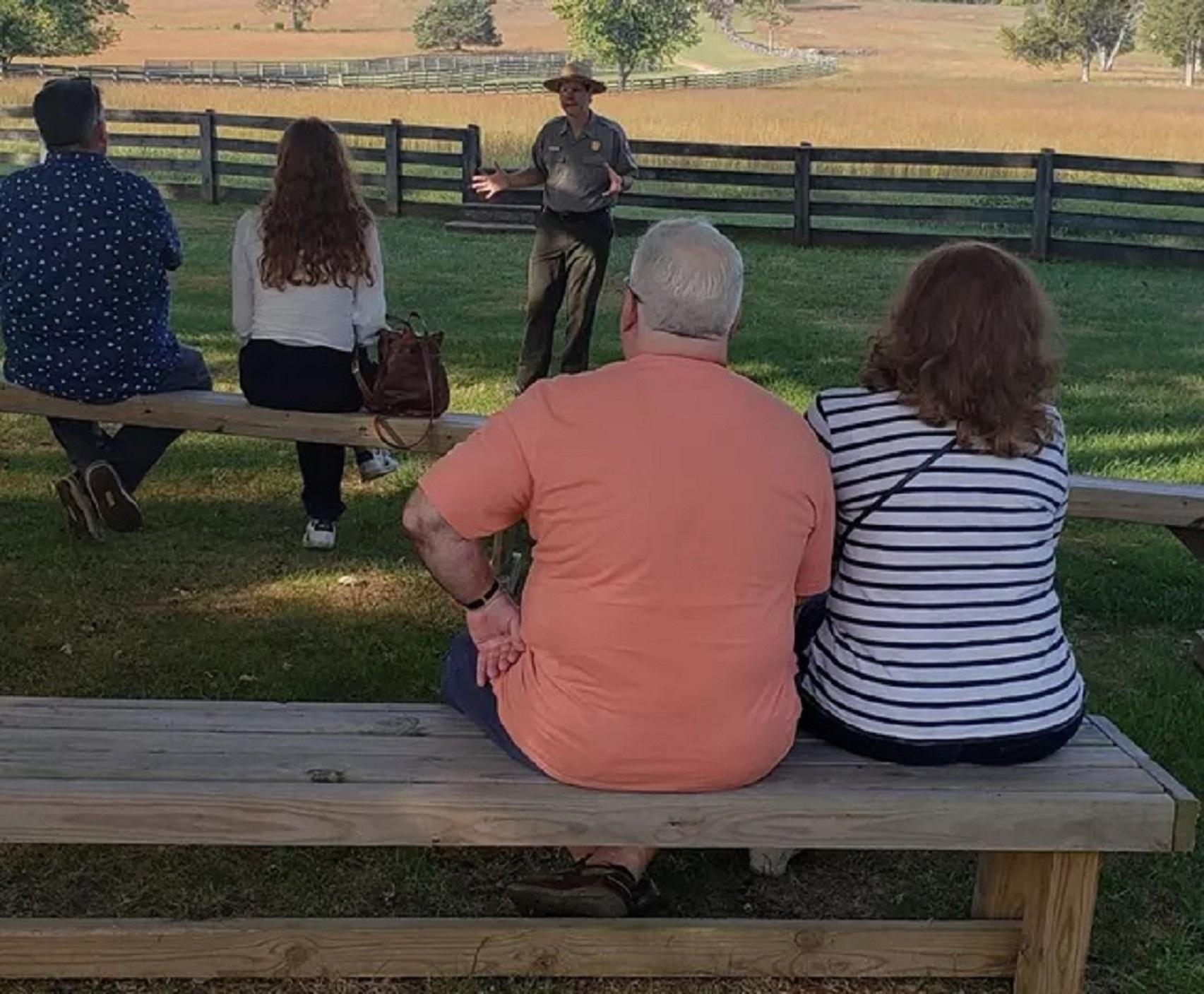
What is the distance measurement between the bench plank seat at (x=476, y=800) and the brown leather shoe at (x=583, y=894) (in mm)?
397

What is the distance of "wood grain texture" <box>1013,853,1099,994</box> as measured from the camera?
280cm

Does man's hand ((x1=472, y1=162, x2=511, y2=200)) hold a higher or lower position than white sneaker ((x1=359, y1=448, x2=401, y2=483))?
higher

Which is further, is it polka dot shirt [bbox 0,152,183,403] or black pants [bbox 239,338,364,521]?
black pants [bbox 239,338,364,521]

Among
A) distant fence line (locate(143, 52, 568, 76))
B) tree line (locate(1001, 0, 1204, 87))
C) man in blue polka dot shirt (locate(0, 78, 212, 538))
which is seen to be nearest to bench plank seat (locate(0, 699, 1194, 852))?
man in blue polka dot shirt (locate(0, 78, 212, 538))

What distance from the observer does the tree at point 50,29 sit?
57.4 meters

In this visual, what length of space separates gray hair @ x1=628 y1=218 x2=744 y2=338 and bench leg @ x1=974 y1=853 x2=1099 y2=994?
115cm

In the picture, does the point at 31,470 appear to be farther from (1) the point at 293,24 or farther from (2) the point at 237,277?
(1) the point at 293,24

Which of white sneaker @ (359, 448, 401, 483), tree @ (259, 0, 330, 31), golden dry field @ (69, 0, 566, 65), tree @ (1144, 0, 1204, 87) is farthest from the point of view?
tree @ (259, 0, 330, 31)

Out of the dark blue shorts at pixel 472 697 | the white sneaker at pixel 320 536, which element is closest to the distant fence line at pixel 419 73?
the white sneaker at pixel 320 536

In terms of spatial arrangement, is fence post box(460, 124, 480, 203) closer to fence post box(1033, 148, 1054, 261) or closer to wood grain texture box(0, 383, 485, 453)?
fence post box(1033, 148, 1054, 261)

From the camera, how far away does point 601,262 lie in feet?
27.4

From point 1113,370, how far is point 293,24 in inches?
4259

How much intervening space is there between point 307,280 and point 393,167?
12.4 meters

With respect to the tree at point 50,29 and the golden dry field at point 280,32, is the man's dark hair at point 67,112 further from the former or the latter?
the golden dry field at point 280,32
